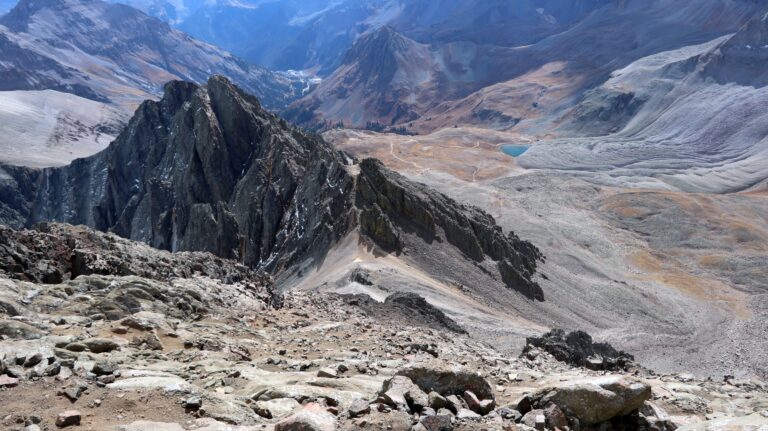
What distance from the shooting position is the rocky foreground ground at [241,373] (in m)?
10.4

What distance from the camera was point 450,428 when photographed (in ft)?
33.3

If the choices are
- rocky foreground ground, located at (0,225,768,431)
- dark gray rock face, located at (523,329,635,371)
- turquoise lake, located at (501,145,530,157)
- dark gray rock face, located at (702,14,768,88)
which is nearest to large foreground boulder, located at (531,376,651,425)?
rocky foreground ground, located at (0,225,768,431)

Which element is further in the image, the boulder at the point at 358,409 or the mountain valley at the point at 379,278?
the mountain valley at the point at 379,278

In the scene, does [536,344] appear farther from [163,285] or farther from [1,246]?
[1,246]

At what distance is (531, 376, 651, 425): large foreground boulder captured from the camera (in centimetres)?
1123

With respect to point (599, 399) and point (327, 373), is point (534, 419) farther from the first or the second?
point (327, 373)

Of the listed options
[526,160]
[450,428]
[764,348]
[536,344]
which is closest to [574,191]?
[526,160]

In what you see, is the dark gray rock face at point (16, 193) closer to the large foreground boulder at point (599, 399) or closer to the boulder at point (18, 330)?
the boulder at point (18, 330)

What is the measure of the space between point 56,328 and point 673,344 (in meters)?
48.2

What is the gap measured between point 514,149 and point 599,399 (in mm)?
169822

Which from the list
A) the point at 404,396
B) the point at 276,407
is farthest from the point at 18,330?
the point at 404,396

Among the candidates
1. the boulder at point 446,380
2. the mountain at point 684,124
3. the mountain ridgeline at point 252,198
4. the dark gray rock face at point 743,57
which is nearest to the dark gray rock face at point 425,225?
the mountain ridgeline at point 252,198

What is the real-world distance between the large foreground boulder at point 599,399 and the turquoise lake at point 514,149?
160682 millimetres

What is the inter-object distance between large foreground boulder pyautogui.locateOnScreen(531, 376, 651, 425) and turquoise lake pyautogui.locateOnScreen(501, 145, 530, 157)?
161 metres
